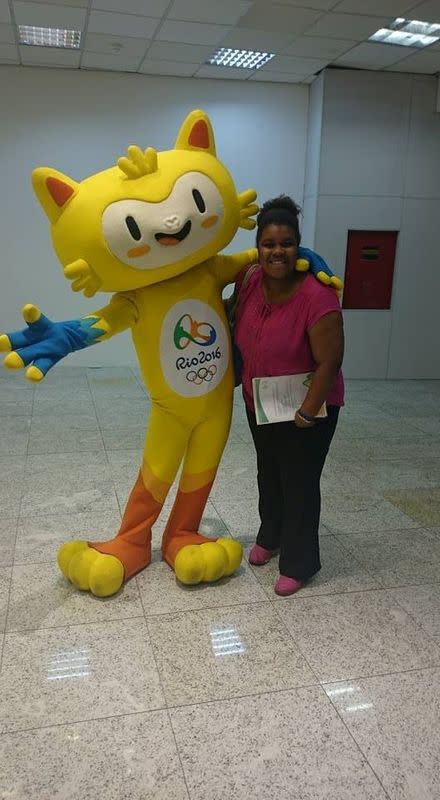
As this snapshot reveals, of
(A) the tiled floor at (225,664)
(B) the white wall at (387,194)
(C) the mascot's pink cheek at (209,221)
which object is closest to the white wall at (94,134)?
(B) the white wall at (387,194)

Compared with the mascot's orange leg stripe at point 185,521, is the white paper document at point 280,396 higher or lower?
higher

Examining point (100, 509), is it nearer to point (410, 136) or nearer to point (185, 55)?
point (185, 55)

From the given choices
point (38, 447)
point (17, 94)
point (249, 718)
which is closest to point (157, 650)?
point (249, 718)

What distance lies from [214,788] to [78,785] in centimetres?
37

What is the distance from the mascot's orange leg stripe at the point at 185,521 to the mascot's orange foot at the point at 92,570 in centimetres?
26

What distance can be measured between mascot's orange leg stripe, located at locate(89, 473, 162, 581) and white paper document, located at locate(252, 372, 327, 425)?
0.61 meters

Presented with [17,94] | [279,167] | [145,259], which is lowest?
[145,259]

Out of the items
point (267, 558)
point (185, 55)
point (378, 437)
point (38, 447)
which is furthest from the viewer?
point (185, 55)

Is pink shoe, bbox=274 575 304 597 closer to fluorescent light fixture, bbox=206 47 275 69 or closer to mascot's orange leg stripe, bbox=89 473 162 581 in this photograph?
mascot's orange leg stripe, bbox=89 473 162 581

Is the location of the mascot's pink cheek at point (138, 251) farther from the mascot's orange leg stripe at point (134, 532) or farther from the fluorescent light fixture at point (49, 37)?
the fluorescent light fixture at point (49, 37)

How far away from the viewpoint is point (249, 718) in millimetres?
1886

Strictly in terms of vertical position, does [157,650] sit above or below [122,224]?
below

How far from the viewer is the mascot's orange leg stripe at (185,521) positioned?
8.59 ft

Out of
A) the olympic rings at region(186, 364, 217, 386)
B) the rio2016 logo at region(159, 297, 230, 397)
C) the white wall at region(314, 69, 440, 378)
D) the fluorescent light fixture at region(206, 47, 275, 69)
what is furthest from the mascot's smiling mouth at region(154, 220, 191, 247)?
the white wall at region(314, 69, 440, 378)
